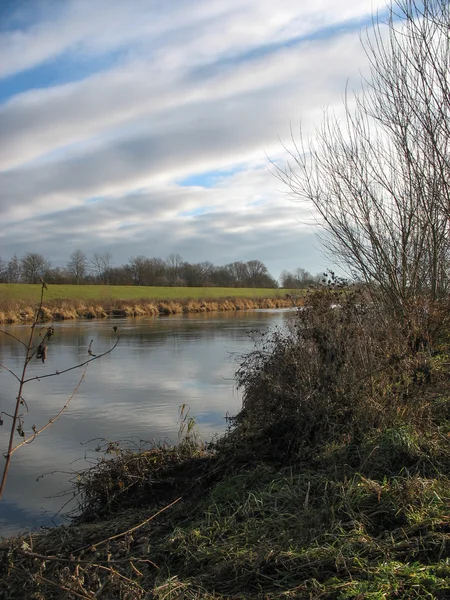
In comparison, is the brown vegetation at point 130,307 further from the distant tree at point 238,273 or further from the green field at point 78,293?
the distant tree at point 238,273

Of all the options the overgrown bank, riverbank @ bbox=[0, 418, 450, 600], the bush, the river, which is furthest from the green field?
riverbank @ bbox=[0, 418, 450, 600]

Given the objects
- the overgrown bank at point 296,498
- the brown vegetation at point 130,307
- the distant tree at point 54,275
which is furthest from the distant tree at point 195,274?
the overgrown bank at point 296,498

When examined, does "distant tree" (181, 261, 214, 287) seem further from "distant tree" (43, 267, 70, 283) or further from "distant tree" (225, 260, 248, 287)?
"distant tree" (43, 267, 70, 283)

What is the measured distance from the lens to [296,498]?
4504mm

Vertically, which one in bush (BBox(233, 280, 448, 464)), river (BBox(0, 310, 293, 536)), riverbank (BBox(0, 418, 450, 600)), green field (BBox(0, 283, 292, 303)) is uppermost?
green field (BBox(0, 283, 292, 303))

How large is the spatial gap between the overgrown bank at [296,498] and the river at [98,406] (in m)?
0.65

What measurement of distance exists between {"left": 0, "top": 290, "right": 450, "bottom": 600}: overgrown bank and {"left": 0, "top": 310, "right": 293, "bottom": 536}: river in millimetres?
654

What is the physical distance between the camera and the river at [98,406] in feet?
21.4

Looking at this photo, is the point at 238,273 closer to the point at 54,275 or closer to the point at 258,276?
the point at 258,276

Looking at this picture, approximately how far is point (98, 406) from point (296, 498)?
276 inches

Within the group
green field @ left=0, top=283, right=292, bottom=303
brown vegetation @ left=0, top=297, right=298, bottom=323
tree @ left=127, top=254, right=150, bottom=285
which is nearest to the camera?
brown vegetation @ left=0, top=297, right=298, bottom=323

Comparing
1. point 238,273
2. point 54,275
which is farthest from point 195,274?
point 54,275

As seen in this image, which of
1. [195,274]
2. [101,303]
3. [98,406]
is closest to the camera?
[98,406]

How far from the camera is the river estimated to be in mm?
6527
